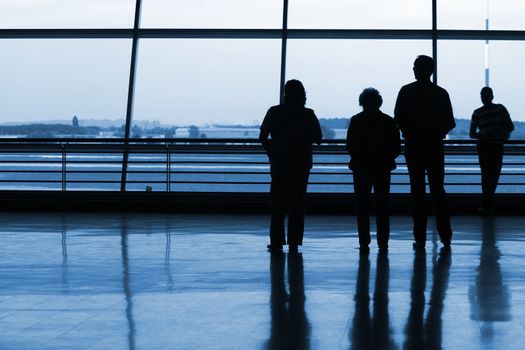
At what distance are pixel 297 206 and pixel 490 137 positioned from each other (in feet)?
10.0

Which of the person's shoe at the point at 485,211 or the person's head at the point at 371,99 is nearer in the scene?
the person's head at the point at 371,99

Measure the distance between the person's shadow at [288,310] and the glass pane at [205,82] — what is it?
5.17 metres

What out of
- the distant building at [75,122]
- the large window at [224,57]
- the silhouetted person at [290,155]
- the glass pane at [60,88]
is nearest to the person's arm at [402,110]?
the silhouetted person at [290,155]

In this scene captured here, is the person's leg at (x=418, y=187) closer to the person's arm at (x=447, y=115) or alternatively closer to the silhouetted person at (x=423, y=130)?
the silhouetted person at (x=423, y=130)

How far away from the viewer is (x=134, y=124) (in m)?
10.4

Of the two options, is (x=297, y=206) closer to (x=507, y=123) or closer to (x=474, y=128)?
(x=474, y=128)

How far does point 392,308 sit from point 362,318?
260 mm

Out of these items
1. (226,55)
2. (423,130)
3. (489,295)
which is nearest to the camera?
(489,295)

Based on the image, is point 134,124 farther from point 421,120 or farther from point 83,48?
point 421,120

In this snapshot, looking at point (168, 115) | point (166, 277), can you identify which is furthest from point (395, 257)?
point (168, 115)
